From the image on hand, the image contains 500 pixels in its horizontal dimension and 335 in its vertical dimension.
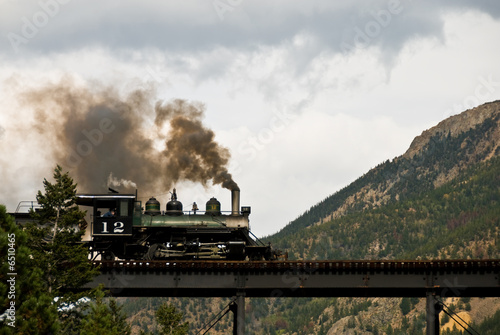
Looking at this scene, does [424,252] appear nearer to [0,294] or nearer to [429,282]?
[429,282]

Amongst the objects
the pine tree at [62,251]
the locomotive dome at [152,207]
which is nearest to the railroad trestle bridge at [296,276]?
the pine tree at [62,251]

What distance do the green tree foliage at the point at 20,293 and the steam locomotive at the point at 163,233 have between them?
1236 centimetres

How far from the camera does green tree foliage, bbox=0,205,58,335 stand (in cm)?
3372

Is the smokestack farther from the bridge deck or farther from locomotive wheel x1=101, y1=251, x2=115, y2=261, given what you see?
locomotive wheel x1=101, y1=251, x2=115, y2=261

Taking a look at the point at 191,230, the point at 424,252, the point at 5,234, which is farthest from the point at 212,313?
the point at 5,234

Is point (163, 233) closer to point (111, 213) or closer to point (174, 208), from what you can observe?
point (174, 208)

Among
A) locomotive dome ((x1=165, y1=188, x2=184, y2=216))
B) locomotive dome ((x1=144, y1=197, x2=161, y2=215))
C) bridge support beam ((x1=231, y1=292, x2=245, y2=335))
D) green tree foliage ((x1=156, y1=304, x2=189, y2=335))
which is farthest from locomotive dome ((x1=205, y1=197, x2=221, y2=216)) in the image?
green tree foliage ((x1=156, y1=304, x2=189, y2=335))

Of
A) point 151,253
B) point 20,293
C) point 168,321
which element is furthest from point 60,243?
point 168,321

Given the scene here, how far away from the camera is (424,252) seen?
177 meters

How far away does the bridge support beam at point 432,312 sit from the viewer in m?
44.0

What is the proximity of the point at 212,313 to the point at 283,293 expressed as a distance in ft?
492

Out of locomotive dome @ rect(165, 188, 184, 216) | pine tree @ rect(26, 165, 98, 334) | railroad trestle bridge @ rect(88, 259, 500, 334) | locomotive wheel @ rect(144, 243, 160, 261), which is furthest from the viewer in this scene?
locomotive dome @ rect(165, 188, 184, 216)

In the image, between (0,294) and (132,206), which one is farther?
(132,206)

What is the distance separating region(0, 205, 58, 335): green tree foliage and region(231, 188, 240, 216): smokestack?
58.5 feet
